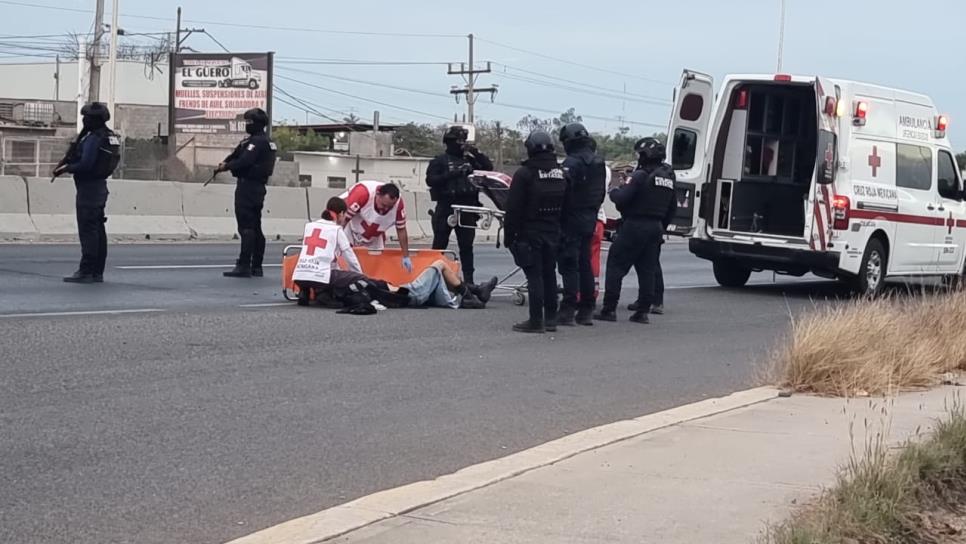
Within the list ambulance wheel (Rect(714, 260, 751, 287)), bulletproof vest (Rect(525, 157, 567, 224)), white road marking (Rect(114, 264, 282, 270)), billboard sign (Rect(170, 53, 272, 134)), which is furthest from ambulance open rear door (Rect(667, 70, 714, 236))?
billboard sign (Rect(170, 53, 272, 134))

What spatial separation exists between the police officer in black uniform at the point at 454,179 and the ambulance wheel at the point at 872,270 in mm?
5430

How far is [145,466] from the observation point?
6633 millimetres

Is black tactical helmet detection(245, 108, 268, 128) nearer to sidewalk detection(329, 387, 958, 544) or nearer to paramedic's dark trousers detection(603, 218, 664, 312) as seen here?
paramedic's dark trousers detection(603, 218, 664, 312)

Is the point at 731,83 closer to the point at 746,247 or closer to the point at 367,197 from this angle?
the point at 746,247

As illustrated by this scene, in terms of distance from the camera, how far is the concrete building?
59938 mm

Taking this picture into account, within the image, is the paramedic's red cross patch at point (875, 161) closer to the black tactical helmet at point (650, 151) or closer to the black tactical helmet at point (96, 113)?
the black tactical helmet at point (650, 151)

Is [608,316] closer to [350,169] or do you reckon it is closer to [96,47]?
[96,47]

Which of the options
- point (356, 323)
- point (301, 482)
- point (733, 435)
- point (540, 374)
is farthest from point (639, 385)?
point (301, 482)

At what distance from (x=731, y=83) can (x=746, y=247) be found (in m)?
2.06

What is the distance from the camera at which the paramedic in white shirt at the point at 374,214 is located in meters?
13.3

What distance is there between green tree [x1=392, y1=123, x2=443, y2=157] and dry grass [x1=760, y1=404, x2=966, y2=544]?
74.8 m

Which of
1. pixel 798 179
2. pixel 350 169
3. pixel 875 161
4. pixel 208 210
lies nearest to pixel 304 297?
pixel 798 179

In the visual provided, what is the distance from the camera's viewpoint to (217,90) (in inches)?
1848

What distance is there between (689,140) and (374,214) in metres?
5.42
